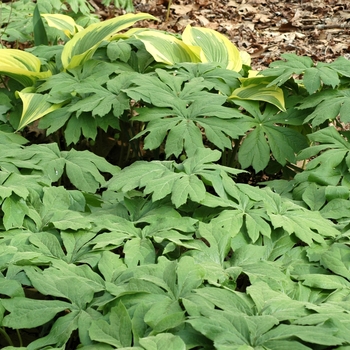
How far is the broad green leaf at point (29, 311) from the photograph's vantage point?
1.62 m

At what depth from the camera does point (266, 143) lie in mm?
3053

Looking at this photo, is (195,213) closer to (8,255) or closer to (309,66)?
(8,255)

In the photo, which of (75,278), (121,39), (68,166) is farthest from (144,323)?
(121,39)

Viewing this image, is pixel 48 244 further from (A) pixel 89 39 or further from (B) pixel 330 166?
(A) pixel 89 39

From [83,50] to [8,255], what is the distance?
1.99 m

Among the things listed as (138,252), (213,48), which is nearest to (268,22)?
(213,48)

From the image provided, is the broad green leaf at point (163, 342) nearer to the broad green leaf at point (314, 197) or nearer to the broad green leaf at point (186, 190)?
the broad green leaf at point (186, 190)

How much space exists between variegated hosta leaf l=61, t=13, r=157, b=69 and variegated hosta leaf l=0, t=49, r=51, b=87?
175 mm

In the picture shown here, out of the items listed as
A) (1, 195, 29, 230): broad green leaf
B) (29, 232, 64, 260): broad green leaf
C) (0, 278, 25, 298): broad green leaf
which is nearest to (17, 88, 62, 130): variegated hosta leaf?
(1, 195, 29, 230): broad green leaf

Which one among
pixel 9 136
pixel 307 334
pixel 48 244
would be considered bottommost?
pixel 9 136

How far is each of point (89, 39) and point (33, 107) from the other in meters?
0.64

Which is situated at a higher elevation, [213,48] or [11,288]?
[213,48]

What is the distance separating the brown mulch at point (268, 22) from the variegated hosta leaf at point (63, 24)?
167 cm

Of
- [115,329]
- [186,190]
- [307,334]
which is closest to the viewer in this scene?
[307,334]
